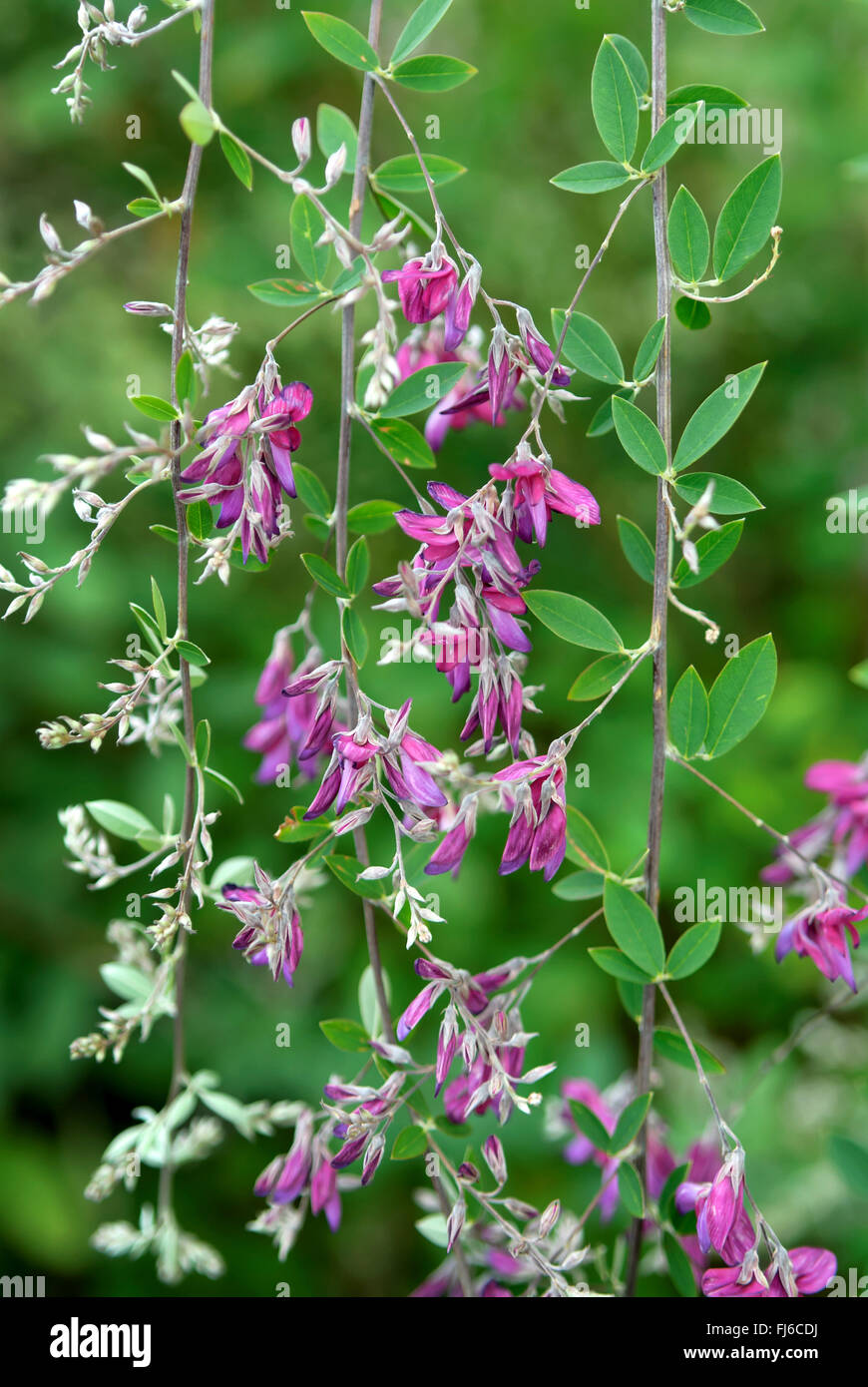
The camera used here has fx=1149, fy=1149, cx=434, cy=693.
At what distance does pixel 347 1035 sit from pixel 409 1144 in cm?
A: 7

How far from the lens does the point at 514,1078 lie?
632mm

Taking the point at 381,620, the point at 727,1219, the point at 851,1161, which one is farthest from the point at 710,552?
the point at 381,620

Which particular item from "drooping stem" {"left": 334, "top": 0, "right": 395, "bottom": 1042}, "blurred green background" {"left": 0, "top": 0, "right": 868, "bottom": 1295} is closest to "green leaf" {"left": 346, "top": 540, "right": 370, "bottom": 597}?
"drooping stem" {"left": 334, "top": 0, "right": 395, "bottom": 1042}

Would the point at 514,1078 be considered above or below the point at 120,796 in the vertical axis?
below

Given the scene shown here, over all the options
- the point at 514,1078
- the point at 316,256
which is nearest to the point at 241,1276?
the point at 514,1078

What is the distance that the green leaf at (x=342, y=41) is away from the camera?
0.60m

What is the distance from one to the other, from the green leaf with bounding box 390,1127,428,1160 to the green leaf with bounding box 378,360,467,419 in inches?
16.9

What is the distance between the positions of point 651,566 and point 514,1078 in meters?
0.31

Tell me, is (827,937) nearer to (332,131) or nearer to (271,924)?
(271,924)

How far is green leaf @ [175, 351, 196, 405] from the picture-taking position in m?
0.60

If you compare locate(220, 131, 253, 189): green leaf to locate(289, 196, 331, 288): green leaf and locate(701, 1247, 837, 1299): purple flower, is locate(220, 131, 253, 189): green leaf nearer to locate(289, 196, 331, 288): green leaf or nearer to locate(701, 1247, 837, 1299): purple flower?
locate(289, 196, 331, 288): green leaf

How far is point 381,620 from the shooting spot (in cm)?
178

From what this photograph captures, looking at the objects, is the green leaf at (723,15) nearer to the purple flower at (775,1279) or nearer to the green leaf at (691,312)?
the green leaf at (691,312)
